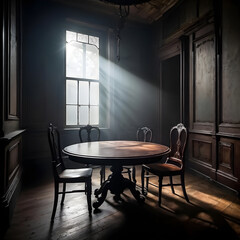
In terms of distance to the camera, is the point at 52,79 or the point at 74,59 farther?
the point at 74,59

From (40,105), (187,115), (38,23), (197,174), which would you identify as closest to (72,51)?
(38,23)

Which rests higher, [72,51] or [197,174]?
[72,51]

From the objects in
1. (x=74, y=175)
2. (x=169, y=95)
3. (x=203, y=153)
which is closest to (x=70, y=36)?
(x=169, y=95)

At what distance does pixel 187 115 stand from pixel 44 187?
2488mm

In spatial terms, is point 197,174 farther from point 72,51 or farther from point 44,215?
point 72,51

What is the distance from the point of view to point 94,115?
12.3 ft

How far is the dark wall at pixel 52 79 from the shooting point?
3070 mm

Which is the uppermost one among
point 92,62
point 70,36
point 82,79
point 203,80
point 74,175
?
point 70,36

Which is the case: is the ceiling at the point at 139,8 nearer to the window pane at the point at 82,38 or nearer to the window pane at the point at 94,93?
the window pane at the point at 82,38

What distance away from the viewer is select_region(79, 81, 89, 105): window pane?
3.62 m

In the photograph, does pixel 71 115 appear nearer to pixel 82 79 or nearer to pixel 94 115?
pixel 94 115

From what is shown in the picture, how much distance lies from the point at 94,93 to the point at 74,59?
28.8 inches

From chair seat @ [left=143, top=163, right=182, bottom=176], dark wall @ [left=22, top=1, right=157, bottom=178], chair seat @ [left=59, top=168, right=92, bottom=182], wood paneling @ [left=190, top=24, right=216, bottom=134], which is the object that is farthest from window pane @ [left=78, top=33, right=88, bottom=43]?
chair seat @ [left=143, top=163, right=182, bottom=176]

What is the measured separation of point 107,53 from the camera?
3.77 m
